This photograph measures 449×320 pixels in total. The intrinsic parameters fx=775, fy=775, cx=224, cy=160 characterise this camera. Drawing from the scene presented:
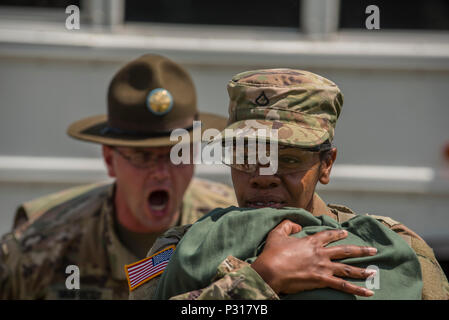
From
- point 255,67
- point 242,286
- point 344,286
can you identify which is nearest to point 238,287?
point 242,286

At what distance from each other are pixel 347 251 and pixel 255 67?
3.87 metres

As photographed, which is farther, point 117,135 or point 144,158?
point 117,135

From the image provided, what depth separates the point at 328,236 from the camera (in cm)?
196

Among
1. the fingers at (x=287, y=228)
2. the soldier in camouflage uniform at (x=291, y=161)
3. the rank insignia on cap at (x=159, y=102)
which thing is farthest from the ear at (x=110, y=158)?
the fingers at (x=287, y=228)

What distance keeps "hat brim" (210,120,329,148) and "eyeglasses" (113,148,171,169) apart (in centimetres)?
210

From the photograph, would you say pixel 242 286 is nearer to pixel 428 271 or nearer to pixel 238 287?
pixel 238 287

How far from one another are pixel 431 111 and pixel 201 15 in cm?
184

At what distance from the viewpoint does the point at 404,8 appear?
5.73 m

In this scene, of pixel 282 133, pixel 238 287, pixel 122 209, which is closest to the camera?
pixel 238 287

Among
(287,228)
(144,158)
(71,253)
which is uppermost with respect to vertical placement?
(287,228)

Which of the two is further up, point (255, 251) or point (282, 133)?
point (282, 133)

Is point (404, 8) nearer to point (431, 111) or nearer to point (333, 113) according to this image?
point (431, 111)

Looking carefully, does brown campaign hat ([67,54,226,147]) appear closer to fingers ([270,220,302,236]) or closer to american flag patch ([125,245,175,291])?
american flag patch ([125,245,175,291])

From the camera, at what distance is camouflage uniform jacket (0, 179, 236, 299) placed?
170 inches
